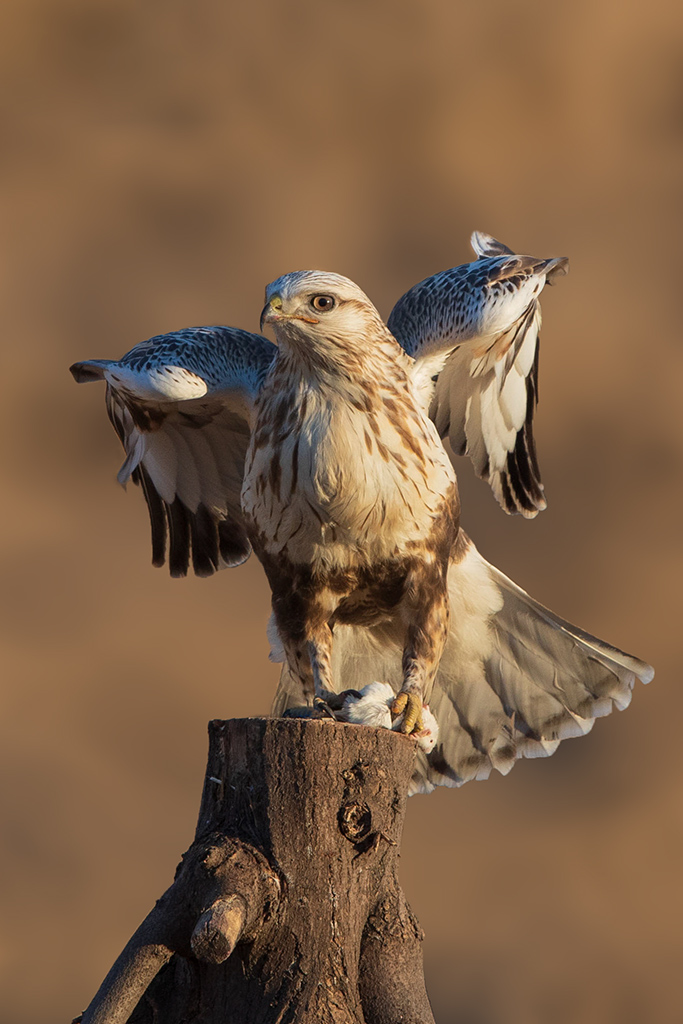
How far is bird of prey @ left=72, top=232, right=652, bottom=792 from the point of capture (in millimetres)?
2537

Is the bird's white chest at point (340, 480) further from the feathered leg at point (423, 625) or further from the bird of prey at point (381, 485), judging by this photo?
the feathered leg at point (423, 625)

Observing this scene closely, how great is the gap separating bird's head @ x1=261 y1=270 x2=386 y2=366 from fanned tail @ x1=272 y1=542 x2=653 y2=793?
0.87 metres

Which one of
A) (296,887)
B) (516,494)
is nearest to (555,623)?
(516,494)

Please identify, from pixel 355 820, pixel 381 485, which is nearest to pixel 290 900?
pixel 355 820

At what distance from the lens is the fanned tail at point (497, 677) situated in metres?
3.11

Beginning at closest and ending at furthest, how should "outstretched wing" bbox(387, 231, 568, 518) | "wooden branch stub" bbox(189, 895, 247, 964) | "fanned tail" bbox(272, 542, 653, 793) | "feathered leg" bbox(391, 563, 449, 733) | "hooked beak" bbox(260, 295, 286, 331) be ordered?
1. "wooden branch stub" bbox(189, 895, 247, 964)
2. "hooked beak" bbox(260, 295, 286, 331)
3. "feathered leg" bbox(391, 563, 449, 733)
4. "outstretched wing" bbox(387, 231, 568, 518)
5. "fanned tail" bbox(272, 542, 653, 793)

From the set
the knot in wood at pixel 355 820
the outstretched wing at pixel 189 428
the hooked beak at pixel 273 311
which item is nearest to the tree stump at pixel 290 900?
the knot in wood at pixel 355 820

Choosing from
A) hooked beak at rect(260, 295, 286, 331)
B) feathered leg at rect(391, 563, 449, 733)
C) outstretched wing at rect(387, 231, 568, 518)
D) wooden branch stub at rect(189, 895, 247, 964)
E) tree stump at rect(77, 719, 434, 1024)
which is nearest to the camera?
wooden branch stub at rect(189, 895, 247, 964)

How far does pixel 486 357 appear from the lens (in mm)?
3141

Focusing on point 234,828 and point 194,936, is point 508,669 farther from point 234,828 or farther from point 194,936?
point 194,936

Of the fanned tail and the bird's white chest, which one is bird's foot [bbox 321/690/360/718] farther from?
the fanned tail

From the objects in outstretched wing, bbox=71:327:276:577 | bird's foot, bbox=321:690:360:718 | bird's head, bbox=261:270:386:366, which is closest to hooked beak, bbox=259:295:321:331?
bird's head, bbox=261:270:386:366

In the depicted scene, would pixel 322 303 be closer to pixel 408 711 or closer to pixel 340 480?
pixel 340 480

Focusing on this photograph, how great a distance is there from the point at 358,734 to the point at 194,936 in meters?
0.49
